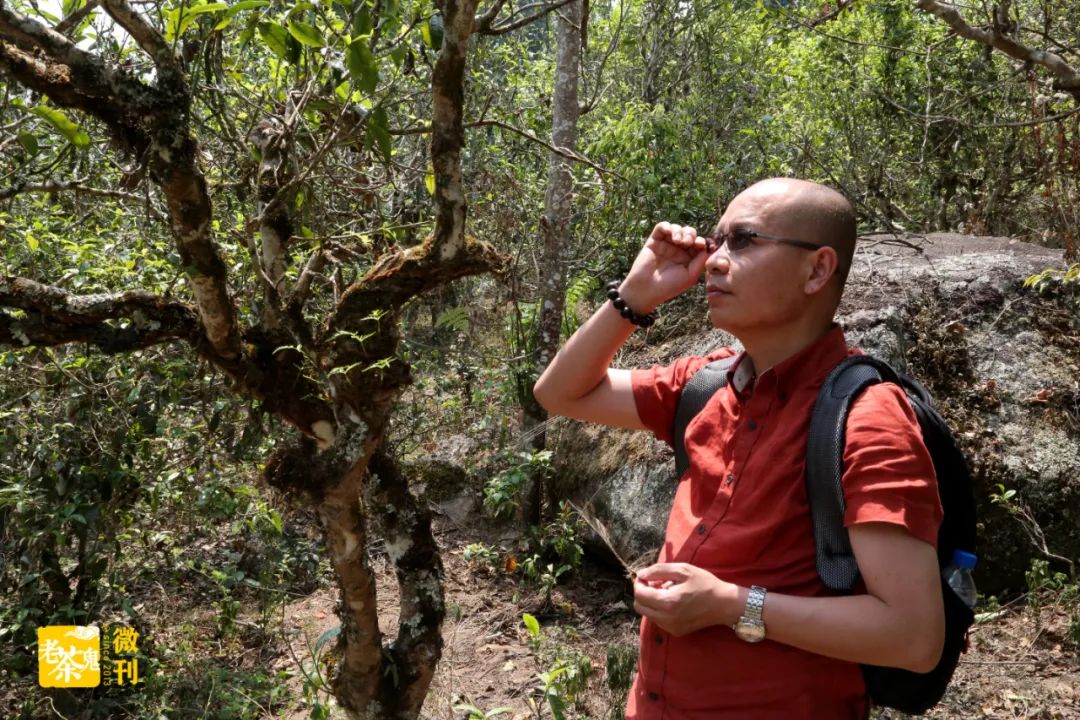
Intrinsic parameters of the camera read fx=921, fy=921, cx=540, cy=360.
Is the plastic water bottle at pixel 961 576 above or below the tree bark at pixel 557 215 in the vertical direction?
below

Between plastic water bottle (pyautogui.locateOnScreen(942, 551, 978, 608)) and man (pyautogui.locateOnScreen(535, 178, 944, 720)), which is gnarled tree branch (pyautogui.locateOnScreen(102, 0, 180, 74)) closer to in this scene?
man (pyautogui.locateOnScreen(535, 178, 944, 720))

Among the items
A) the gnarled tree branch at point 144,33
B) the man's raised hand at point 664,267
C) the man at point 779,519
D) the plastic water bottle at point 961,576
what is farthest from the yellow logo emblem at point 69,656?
the plastic water bottle at point 961,576

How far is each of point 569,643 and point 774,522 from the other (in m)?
3.74

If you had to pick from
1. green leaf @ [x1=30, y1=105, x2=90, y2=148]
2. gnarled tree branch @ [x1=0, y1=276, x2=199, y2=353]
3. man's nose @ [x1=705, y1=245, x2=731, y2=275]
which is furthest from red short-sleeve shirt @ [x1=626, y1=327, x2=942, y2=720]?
green leaf @ [x1=30, y1=105, x2=90, y2=148]

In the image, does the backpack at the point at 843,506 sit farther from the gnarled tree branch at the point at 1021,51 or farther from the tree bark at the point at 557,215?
the tree bark at the point at 557,215

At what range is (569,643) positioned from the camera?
5.10 metres

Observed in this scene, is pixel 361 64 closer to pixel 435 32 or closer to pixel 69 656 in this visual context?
pixel 435 32

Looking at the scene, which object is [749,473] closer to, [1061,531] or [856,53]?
[1061,531]

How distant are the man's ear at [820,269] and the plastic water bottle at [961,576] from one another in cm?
53

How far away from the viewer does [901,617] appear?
1418 millimetres

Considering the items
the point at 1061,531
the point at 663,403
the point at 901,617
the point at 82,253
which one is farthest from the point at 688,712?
the point at 1061,531

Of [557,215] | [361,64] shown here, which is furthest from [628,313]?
[557,215]

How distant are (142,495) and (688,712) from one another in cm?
377

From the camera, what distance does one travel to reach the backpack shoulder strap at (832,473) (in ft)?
4.97
